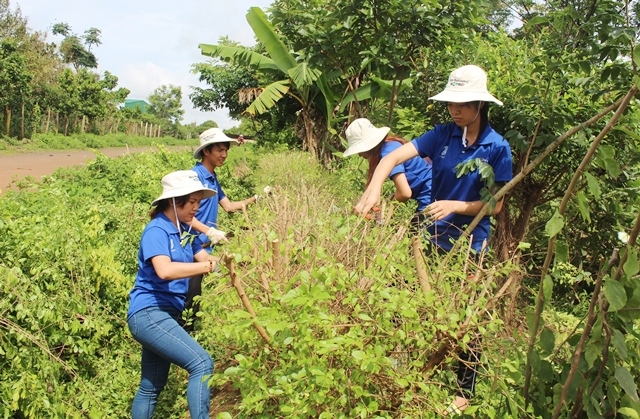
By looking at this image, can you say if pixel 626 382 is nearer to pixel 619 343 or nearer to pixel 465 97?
pixel 619 343

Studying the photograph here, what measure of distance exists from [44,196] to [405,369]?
13.5ft

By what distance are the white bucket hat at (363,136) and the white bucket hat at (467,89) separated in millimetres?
681

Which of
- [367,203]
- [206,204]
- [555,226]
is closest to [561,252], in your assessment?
[555,226]

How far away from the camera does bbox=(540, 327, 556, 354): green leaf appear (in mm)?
1453

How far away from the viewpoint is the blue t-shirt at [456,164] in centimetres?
291

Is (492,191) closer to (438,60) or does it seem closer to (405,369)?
(405,369)

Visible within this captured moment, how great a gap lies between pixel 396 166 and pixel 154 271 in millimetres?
1474

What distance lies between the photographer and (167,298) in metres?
Result: 3.16

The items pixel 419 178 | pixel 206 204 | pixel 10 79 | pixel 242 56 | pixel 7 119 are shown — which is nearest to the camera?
pixel 419 178

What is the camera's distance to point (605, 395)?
1.52 m

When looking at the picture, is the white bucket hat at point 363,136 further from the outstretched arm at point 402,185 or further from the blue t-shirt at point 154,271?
the blue t-shirt at point 154,271

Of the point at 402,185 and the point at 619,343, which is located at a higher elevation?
the point at 402,185

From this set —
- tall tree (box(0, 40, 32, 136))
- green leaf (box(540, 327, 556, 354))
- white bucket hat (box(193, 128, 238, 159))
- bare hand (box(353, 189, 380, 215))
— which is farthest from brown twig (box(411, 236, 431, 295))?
tall tree (box(0, 40, 32, 136))

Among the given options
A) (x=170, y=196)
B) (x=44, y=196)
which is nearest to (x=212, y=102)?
(x=44, y=196)
